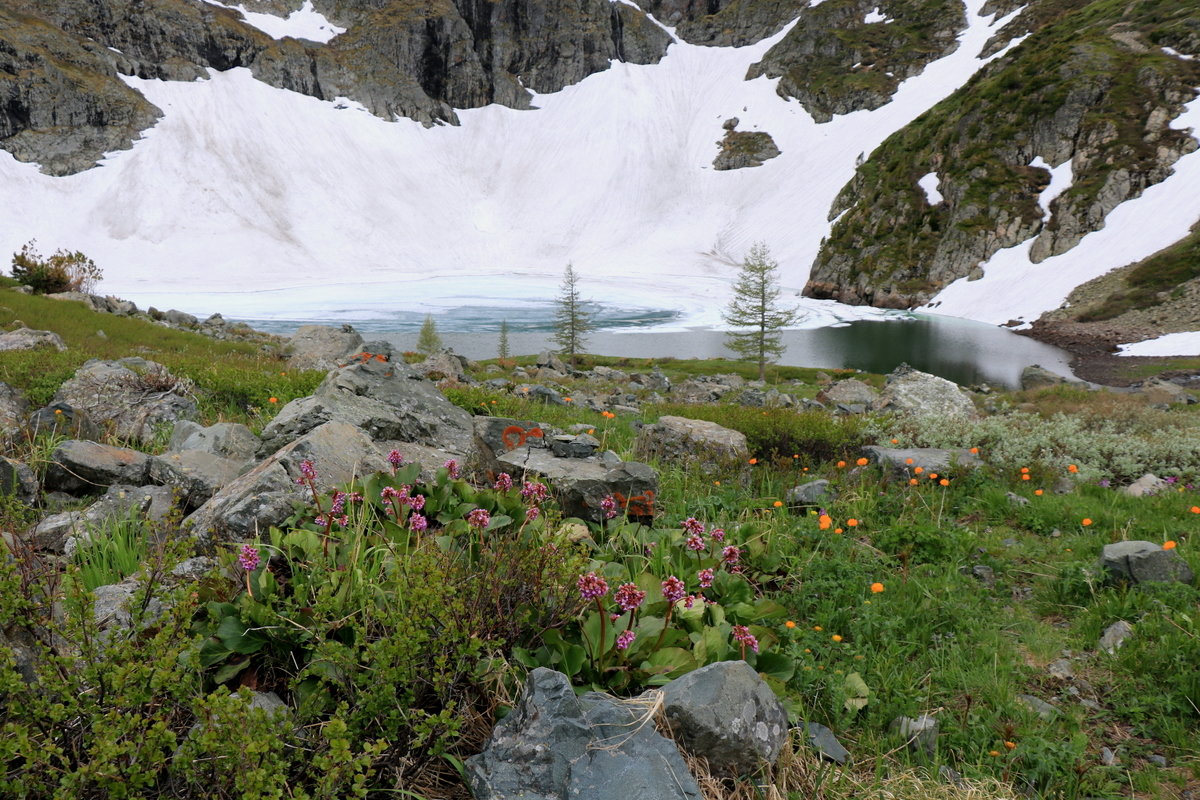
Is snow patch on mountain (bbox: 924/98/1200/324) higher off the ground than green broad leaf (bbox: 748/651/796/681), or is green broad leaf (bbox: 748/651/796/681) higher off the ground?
snow patch on mountain (bbox: 924/98/1200/324)

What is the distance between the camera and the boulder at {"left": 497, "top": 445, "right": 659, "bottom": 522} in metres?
5.52

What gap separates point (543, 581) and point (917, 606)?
3.26m

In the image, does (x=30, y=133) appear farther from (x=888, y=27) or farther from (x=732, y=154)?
(x=888, y=27)

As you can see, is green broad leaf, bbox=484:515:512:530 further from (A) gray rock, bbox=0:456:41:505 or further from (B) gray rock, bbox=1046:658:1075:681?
(A) gray rock, bbox=0:456:41:505

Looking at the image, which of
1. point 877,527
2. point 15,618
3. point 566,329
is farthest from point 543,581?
point 566,329

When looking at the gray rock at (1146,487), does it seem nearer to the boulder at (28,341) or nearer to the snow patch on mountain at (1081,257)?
the boulder at (28,341)

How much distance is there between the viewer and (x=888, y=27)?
196 meters

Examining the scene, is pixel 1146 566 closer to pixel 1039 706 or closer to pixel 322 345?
pixel 1039 706

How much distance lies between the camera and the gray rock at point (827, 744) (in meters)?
3.35

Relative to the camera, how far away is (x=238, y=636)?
296cm

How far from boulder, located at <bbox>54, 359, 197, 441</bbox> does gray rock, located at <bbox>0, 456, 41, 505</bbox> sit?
2568 mm

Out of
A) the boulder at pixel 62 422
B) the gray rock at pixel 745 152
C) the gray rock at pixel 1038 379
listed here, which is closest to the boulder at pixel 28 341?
the boulder at pixel 62 422

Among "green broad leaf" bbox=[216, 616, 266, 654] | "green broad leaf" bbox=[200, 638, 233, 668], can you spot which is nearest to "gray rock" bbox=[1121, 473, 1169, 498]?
"green broad leaf" bbox=[216, 616, 266, 654]

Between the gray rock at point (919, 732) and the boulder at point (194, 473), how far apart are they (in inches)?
214
